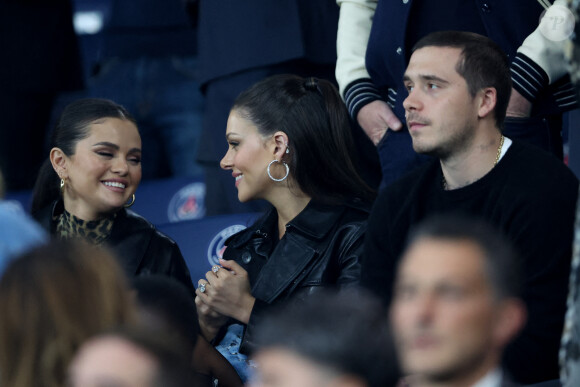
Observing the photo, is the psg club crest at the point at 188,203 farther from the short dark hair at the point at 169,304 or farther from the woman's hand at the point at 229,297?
the short dark hair at the point at 169,304

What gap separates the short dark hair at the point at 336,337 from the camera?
159 centimetres

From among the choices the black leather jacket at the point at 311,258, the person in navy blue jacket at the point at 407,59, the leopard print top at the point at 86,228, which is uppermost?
the person in navy blue jacket at the point at 407,59

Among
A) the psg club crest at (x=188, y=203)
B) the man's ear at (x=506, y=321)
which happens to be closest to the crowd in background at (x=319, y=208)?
the man's ear at (x=506, y=321)

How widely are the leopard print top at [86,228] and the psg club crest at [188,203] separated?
1.13m

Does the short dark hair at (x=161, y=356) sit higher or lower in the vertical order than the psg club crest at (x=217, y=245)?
higher

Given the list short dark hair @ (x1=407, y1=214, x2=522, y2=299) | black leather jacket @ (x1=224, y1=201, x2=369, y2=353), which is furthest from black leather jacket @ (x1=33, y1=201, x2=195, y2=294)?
short dark hair @ (x1=407, y1=214, x2=522, y2=299)

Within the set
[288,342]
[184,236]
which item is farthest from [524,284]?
[184,236]

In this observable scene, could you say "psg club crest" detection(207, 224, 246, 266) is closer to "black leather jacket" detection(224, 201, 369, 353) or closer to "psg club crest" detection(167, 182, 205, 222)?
"black leather jacket" detection(224, 201, 369, 353)

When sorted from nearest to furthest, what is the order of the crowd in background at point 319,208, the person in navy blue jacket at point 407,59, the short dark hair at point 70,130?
the crowd in background at point 319,208, the person in navy blue jacket at point 407,59, the short dark hair at point 70,130

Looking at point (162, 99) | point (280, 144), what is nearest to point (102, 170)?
point (280, 144)

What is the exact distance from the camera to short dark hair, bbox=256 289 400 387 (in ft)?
5.20

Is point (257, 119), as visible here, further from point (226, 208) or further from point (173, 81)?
point (173, 81)

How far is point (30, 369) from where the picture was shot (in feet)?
5.72

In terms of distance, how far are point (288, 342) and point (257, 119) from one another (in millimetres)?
1954
